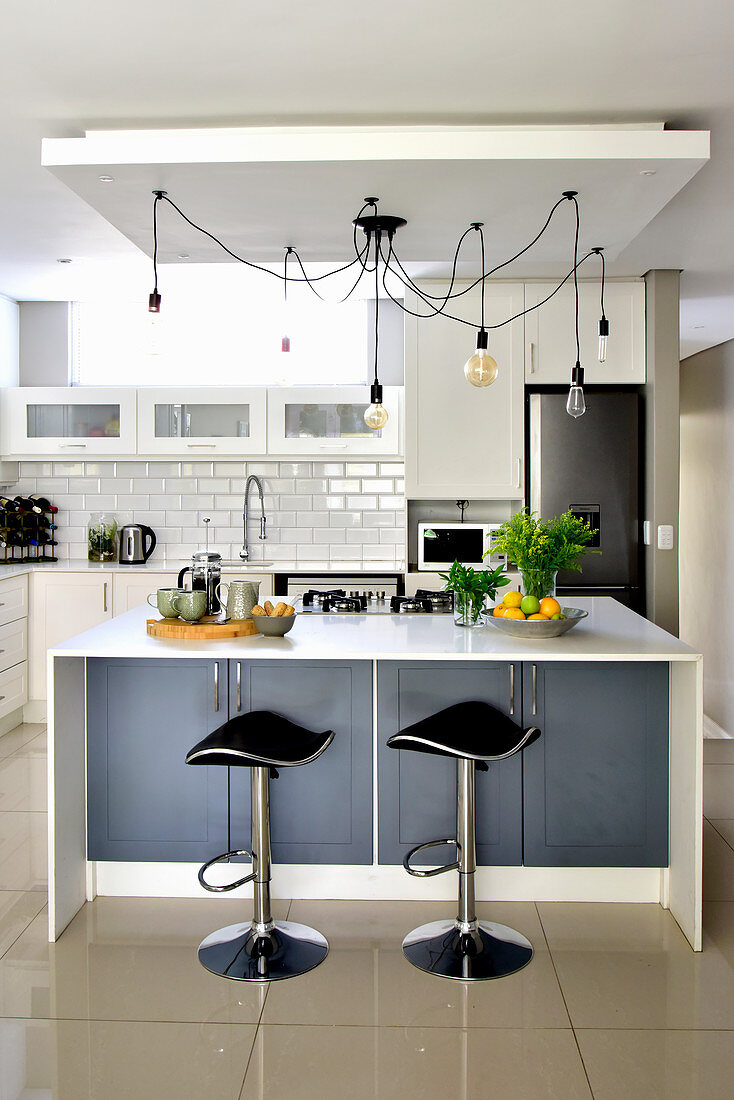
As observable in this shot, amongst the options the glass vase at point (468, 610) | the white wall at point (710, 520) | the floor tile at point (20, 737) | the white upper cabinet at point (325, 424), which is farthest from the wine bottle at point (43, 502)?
the white wall at point (710, 520)

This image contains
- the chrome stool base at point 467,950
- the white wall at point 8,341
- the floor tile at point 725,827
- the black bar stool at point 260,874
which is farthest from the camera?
the white wall at point 8,341

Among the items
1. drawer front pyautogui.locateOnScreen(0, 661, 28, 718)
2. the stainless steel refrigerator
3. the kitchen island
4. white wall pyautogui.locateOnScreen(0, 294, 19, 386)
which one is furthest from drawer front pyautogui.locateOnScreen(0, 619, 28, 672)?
the stainless steel refrigerator

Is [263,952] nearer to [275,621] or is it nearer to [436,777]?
[436,777]

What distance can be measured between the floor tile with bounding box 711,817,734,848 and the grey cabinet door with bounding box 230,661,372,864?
5.26ft

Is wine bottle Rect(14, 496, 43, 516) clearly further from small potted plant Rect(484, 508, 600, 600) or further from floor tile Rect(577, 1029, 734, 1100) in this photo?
floor tile Rect(577, 1029, 734, 1100)

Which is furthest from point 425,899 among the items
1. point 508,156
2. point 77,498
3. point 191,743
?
point 77,498

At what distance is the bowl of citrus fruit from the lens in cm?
297

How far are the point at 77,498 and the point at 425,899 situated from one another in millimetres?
3931

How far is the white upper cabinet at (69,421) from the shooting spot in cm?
553

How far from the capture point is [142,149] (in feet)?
9.10

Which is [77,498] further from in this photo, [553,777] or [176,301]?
[553,777]

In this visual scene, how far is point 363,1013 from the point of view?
2.37 metres

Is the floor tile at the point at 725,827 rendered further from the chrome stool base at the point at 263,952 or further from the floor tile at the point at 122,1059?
the floor tile at the point at 122,1059

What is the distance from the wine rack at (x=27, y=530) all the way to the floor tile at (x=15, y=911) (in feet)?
9.62
